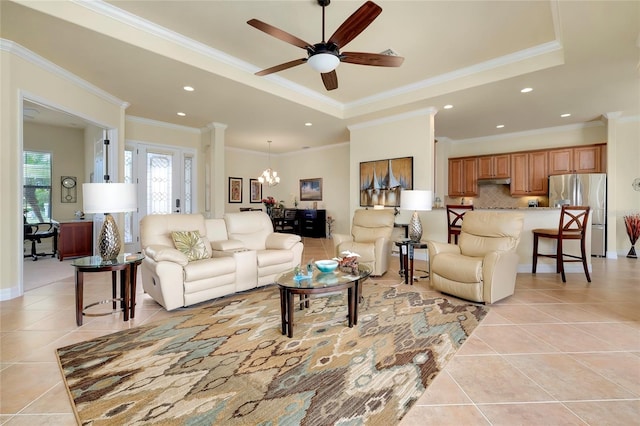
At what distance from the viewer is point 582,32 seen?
294cm

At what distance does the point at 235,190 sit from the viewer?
30.6 feet

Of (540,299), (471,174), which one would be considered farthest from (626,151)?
(540,299)

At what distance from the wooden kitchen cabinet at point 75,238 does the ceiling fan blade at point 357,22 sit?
6.07 meters

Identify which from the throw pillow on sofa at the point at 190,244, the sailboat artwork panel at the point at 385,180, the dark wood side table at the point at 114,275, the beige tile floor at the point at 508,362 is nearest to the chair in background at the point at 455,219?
the sailboat artwork panel at the point at 385,180

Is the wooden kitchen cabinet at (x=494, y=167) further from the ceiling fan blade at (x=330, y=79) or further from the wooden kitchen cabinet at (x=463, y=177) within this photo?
the ceiling fan blade at (x=330, y=79)

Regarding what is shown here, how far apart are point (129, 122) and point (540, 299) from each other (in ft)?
24.5

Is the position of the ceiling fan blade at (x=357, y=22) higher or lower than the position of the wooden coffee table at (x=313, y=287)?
higher

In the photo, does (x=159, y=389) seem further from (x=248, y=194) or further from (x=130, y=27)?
(x=248, y=194)

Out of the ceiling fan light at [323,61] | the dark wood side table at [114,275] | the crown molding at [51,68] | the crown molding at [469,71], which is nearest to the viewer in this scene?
the dark wood side table at [114,275]

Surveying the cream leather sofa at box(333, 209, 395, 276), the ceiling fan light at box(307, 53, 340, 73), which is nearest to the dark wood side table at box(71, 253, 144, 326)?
the ceiling fan light at box(307, 53, 340, 73)

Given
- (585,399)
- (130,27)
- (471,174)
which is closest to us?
(585,399)

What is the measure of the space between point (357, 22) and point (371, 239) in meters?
2.94

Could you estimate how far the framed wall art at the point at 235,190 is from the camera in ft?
30.2

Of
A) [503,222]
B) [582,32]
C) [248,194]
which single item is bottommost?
[503,222]
